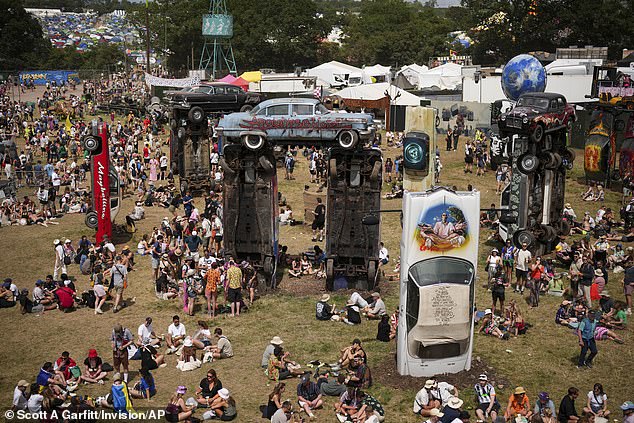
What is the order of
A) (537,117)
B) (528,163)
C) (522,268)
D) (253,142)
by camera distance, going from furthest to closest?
(537,117)
(528,163)
(522,268)
(253,142)

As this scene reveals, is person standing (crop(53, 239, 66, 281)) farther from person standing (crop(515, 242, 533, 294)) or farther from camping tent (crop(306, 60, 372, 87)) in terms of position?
camping tent (crop(306, 60, 372, 87))

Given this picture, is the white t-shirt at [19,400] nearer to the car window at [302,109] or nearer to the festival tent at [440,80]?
the car window at [302,109]

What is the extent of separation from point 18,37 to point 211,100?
225ft

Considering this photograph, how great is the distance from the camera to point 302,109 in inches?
960

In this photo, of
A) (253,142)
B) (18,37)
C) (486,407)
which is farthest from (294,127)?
(18,37)

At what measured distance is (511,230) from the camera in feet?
83.7

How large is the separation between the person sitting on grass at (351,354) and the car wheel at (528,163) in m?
10.5

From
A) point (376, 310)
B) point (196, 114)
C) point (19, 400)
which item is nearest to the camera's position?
point (19, 400)

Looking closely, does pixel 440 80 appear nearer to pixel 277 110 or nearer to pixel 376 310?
pixel 277 110

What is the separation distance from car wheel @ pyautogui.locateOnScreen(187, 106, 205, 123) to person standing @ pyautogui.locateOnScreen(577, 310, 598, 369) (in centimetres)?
2061

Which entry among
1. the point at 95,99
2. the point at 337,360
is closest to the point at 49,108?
the point at 95,99

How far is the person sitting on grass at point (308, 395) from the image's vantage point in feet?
50.6

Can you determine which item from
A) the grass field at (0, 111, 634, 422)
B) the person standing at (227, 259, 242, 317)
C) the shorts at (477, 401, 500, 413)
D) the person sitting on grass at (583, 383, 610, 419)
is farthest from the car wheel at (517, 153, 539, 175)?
the shorts at (477, 401, 500, 413)

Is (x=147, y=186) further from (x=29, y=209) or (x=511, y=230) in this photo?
(x=511, y=230)
